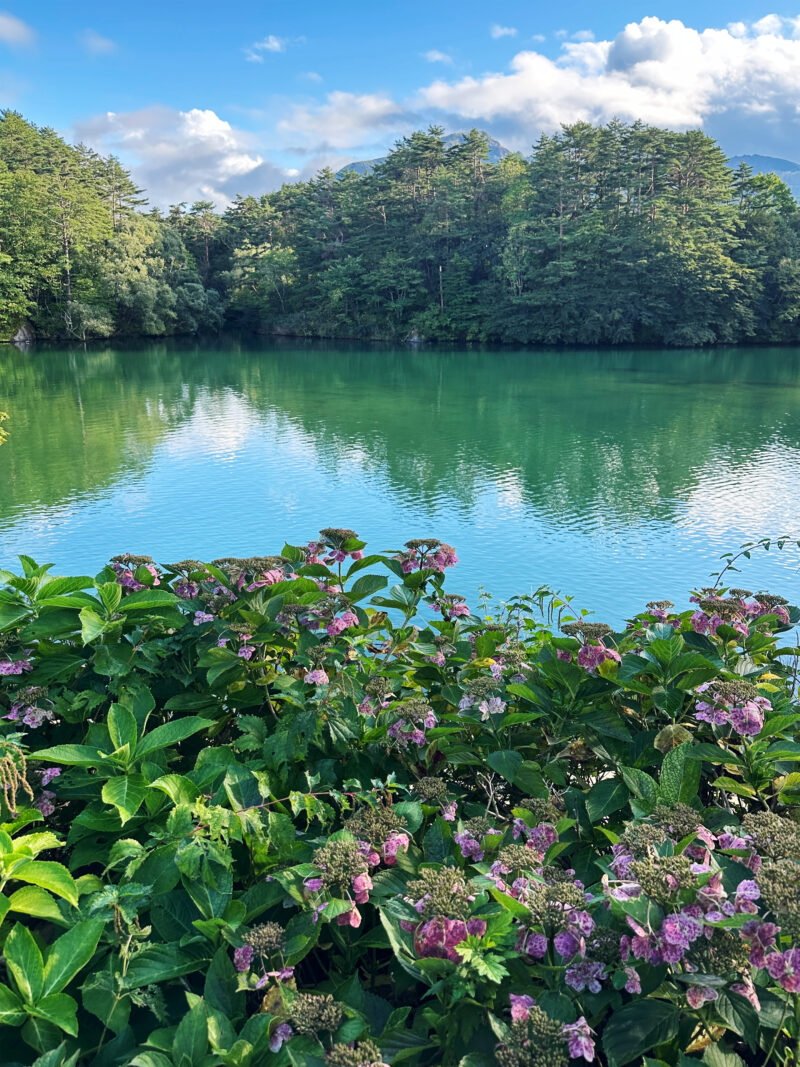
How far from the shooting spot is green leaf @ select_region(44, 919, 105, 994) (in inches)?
36.9

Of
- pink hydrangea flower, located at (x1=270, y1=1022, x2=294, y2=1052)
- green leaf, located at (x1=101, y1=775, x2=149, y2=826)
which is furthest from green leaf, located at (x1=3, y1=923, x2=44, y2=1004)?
pink hydrangea flower, located at (x1=270, y1=1022, x2=294, y2=1052)

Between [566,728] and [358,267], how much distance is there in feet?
121

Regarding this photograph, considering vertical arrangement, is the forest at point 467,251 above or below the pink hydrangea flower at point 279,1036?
above

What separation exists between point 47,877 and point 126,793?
0.63 feet

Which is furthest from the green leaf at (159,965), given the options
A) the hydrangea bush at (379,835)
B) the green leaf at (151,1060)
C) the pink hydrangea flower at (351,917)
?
the pink hydrangea flower at (351,917)

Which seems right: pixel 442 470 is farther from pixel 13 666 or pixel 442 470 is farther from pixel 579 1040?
pixel 579 1040

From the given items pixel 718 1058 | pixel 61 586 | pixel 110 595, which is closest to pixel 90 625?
pixel 110 595

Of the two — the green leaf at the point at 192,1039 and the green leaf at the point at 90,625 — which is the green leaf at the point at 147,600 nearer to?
the green leaf at the point at 90,625

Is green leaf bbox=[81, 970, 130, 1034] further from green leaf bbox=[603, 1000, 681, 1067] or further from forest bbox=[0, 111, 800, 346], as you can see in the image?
forest bbox=[0, 111, 800, 346]

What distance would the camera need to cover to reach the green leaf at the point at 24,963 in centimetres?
92

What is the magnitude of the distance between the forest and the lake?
8.81m

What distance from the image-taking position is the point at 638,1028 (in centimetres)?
86

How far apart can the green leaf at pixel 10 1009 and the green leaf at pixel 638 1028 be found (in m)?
0.72

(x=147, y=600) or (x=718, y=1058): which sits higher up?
(x=147, y=600)
